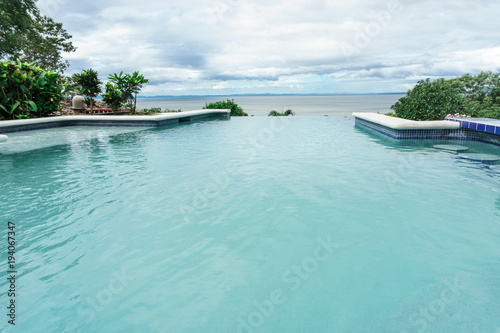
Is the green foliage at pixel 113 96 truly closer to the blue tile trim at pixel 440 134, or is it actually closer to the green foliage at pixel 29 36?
the green foliage at pixel 29 36

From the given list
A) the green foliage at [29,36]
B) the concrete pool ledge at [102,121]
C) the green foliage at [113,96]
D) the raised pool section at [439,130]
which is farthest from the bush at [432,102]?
the green foliage at [29,36]

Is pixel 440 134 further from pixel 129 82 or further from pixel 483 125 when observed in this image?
pixel 129 82

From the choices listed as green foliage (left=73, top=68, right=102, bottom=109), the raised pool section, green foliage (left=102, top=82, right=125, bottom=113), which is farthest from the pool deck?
green foliage (left=73, top=68, right=102, bottom=109)

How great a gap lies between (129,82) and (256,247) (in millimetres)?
17851

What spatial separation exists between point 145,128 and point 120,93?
4.48 metres

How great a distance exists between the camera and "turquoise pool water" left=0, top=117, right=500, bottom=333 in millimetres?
2850

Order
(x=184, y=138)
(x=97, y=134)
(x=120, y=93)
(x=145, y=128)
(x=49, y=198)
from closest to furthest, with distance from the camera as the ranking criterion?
(x=49, y=198), (x=184, y=138), (x=97, y=134), (x=145, y=128), (x=120, y=93)

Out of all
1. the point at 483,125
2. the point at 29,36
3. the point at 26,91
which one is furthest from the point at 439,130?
the point at 29,36

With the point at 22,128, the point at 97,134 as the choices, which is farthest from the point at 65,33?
the point at 97,134

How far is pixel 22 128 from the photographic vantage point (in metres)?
14.7

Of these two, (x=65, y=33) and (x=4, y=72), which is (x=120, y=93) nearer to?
(x=4, y=72)

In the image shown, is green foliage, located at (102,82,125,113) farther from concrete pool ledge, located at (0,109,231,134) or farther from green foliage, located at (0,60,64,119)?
green foliage, located at (0,60,64,119)

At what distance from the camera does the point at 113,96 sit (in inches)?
744

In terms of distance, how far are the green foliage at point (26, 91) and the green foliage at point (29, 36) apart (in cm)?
731
